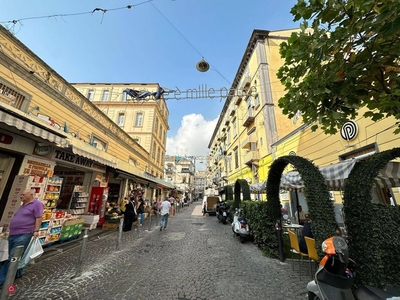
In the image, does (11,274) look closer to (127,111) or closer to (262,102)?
(262,102)

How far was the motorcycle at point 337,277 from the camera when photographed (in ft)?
7.60

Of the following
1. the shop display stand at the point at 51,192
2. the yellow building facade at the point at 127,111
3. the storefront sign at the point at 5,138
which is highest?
the yellow building facade at the point at 127,111

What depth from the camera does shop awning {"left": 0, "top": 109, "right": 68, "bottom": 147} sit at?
3916 mm

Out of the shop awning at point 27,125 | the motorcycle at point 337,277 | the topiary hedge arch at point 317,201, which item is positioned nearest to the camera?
the motorcycle at point 337,277

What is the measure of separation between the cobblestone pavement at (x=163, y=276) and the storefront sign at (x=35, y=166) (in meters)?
2.85

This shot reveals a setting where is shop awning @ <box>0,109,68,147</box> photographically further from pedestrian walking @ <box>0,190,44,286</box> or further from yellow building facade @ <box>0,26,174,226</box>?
pedestrian walking @ <box>0,190,44,286</box>

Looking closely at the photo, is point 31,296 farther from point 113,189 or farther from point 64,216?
point 113,189

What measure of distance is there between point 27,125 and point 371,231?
7.62m

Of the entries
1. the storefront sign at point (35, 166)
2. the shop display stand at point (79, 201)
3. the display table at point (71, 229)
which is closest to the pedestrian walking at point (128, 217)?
the shop display stand at point (79, 201)

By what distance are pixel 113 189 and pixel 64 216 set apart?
7.13 m

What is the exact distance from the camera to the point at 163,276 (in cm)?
397

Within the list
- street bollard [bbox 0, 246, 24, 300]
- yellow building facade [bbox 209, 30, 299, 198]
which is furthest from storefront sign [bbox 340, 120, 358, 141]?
street bollard [bbox 0, 246, 24, 300]

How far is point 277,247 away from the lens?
535cm

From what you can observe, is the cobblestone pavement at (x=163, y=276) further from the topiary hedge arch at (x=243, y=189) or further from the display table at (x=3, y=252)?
the topiary hedge arch at (x=243, y=189)
